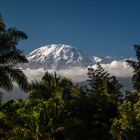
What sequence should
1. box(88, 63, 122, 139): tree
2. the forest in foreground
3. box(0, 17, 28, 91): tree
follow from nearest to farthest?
box(0, 17, 28, 91): tree → the forest in foreground → box(88, 63, 122, 139): tree

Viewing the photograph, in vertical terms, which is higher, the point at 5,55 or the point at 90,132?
the point at 5,55

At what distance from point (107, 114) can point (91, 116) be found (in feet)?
7.05

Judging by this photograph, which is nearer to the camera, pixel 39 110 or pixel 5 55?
pixel 5 55

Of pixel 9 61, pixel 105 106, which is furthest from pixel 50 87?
pixel 9 61

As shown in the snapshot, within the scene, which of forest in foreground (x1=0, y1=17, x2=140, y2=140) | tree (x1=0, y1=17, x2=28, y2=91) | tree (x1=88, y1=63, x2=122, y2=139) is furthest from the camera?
tree (x1=88, y1=63, x2=122, y2=139)

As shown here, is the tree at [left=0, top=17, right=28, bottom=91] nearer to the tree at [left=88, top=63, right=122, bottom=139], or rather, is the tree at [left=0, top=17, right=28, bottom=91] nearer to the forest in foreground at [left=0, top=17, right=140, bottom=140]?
the forest in foreground at [left=0, top=17, right=140, bottom=140]

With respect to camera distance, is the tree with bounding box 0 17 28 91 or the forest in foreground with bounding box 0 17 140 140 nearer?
the tree with bounding box 0 17 28 91

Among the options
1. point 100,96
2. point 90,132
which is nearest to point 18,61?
point 90,132

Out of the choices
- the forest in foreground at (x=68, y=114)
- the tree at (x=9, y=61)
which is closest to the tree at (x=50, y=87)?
the forest in foreground at (x=68, y=114)

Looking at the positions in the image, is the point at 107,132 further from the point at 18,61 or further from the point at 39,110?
the point at 18,61

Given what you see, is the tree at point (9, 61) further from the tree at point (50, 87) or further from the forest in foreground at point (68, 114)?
the tree at point (50, 87)

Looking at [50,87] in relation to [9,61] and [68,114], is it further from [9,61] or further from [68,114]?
[9,61]

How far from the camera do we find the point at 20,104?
46344mm

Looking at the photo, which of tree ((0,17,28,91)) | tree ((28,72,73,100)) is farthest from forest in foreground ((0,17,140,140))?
tree ((0,17,28,91))
